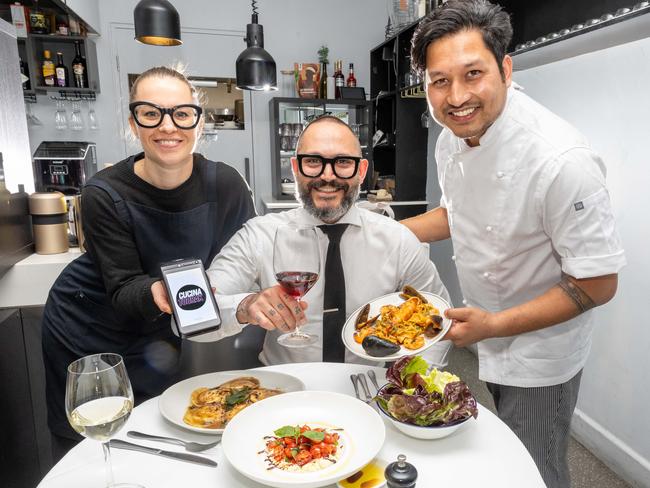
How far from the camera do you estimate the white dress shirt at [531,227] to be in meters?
1.48

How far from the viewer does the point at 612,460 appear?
2.62m

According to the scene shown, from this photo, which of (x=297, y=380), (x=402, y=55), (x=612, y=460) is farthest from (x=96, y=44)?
(x=612, y=460)

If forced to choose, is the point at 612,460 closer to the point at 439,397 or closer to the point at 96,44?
the point at 439,397

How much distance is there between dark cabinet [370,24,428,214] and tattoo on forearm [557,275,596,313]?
3543mm

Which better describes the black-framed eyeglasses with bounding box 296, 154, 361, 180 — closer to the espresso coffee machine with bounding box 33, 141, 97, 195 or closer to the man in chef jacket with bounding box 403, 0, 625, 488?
the man in chef jacket with bounding box 403, 0, 625, 488

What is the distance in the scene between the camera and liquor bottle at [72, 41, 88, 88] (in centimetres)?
499

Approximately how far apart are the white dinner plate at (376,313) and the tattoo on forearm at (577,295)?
40cm

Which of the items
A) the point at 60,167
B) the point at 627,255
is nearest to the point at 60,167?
the point at 60,167

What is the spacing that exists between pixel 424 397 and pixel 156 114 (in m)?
1.37

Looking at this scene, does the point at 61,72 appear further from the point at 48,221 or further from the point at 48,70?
the point at 48,221

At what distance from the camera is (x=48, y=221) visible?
2652mm

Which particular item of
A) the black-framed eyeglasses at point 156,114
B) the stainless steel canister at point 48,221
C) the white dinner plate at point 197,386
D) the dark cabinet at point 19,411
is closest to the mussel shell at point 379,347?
the white dinner plate at point 197,386

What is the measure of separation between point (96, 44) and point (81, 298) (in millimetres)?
4473

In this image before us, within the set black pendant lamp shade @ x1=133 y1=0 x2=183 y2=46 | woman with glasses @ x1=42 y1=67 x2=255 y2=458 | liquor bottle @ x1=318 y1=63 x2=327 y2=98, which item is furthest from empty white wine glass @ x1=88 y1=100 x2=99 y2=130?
woman with glasses @ x1=42 y1=67 x2=255 y2=458
